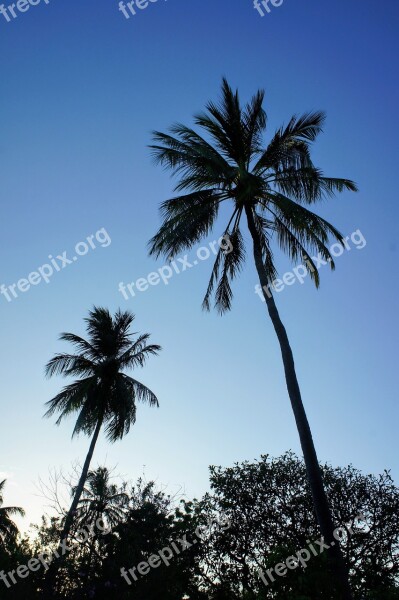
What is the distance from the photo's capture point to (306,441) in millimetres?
9242

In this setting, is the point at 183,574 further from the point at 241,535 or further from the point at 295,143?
the point at 295,143

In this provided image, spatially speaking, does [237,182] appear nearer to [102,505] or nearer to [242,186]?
[242,186]

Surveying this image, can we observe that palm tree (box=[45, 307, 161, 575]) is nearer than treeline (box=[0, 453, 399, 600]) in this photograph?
No

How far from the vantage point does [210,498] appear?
16094 mm

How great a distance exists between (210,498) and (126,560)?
6877mm

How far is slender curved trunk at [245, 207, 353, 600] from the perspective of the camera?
7609 mm

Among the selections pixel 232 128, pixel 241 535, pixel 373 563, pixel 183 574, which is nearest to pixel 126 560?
pixel 183 574

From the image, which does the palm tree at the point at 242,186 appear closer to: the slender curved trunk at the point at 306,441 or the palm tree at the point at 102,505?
the slender curved trunk at the point at 306,441

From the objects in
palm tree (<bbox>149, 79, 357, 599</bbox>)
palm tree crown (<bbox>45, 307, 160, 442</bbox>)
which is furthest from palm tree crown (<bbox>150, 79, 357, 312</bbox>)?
palm tree crown (<bbox>45, 307, 160, 442</bbox>)

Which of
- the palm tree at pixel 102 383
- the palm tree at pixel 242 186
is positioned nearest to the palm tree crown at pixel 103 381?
the palm tree at pixel 102 383

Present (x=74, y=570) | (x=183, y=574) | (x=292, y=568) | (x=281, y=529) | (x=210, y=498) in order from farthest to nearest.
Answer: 1. (x=210, y=498)
2. (x=281, y=529)
3. (x=183, y=574)
4. (x=74, y=570)
5. (x=292, y=568)

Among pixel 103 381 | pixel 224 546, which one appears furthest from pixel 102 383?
pixel 224 546

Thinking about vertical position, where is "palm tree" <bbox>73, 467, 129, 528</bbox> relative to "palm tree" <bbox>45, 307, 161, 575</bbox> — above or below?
below

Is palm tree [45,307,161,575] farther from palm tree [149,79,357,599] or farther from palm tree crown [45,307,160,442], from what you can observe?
palm tree [149,79,357,599]
